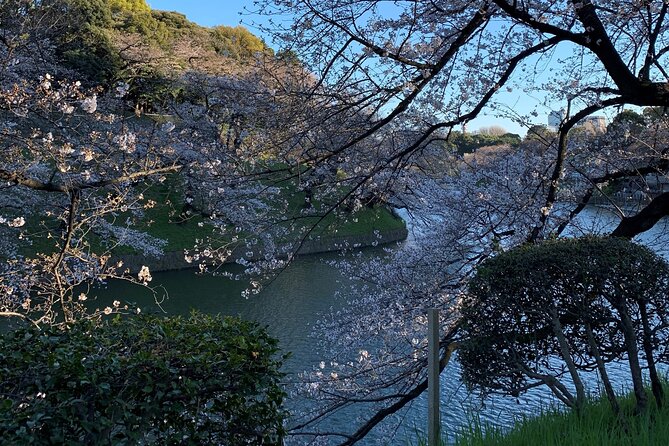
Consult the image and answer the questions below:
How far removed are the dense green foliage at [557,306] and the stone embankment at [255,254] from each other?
30.6 ft

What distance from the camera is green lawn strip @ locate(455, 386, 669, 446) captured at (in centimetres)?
251

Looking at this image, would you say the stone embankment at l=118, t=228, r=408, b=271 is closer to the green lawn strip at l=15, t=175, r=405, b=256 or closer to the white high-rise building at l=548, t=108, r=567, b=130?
the green lawn strip at l=15, t=175, r=405, b=256

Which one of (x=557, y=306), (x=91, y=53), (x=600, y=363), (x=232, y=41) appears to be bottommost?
(x=600, y=363)

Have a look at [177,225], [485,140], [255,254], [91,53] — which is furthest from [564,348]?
[91,53]

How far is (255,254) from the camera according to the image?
17234 mm

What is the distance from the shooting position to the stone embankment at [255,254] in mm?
15484

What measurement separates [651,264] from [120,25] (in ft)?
75.3

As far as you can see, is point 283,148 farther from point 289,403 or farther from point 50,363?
point 289,403

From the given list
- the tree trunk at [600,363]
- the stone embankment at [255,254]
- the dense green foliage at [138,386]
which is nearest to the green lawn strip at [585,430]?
the tree trunk at [600,363]

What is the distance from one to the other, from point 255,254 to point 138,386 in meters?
15.2

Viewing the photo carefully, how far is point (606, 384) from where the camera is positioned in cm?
285

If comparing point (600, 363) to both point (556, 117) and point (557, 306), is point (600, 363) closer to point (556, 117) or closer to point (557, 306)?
point (557, 306)

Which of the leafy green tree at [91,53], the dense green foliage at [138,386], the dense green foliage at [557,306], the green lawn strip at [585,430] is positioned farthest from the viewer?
the leafy green tree at [91,53]

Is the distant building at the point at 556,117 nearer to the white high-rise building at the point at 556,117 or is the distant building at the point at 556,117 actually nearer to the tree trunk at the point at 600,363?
the white high-rise building at the point at 556,117
